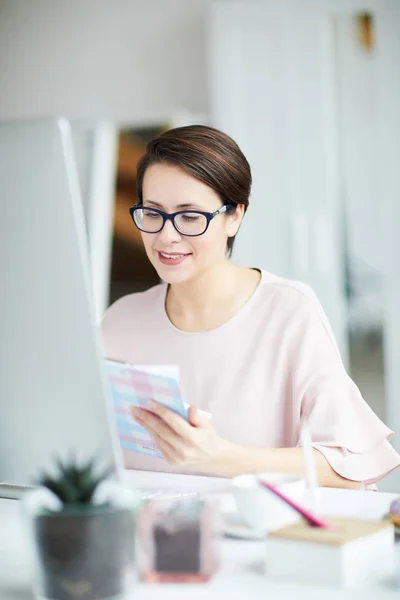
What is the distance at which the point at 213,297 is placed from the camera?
6.61 feet

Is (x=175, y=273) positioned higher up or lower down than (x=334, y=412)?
higher up

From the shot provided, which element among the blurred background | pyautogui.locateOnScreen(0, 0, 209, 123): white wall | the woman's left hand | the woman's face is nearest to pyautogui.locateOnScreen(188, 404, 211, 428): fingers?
the woman's left hand

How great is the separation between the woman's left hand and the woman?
196 millimetres

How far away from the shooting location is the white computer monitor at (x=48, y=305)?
1055 millimetres

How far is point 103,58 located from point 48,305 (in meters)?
3.46

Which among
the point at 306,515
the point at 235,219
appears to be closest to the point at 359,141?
the point at 235,219

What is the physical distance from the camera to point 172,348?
2.01m

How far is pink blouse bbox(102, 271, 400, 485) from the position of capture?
1.74 metres

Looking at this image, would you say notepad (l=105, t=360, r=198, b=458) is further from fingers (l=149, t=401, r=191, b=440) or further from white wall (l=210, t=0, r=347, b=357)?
white wall (l=210, t=0, r=347, b=357)

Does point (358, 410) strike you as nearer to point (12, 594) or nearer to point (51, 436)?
point (51, 436)

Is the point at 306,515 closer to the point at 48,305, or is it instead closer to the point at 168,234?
the point at 48,305

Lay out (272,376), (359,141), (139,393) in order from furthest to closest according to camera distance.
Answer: (359,141)
(272,376)
(139,393)

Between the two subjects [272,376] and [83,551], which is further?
[272,376]

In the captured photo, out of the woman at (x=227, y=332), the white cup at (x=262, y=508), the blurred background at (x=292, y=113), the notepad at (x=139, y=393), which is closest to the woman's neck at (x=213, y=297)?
the woman at (x=227, y=332)
